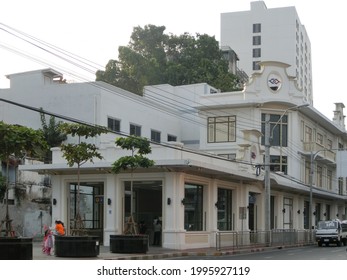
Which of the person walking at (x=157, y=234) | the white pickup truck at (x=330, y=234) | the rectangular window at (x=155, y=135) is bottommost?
the white pickup truck at (x=330, y=234)

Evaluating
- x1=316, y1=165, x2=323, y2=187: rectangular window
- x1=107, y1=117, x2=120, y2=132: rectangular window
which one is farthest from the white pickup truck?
x1=107, y1=117, x2=120, y2=132: rectangular window

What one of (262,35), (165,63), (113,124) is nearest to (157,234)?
(113,124)

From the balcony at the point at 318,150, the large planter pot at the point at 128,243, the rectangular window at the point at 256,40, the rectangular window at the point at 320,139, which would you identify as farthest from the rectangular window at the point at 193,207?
the rectangular window at the point at 256,40

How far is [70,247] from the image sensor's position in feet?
75.7

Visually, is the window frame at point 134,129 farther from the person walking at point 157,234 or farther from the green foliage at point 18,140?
the green foliage at point 18,140

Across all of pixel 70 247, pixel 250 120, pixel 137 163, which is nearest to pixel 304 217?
pixel 250 120

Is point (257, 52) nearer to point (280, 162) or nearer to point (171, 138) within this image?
point (171, 138)

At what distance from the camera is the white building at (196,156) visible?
33.2 metres

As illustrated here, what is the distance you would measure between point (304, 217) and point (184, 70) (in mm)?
21223

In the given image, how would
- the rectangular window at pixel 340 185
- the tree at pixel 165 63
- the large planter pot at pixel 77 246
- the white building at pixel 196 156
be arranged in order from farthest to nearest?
the rectangular window at pixel 340 185, the tree at pixel 165 63, the white building at pixel 196 156, the large planter pot at pixel 77 246

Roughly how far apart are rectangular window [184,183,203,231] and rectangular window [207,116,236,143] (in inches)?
681

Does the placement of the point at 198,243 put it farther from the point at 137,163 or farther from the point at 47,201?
the point at 47,201

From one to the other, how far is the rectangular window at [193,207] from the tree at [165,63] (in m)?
30.1

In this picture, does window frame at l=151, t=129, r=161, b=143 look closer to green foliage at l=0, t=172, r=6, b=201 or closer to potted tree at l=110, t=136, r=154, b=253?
green foliage at l=0, t=172, r=6, b=201
